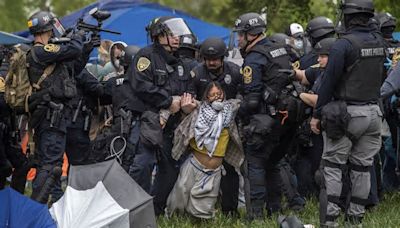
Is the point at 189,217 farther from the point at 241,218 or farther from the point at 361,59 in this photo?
the point at 361,59

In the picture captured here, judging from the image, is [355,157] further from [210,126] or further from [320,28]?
[320,28]

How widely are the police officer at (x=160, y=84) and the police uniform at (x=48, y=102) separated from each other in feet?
2.29

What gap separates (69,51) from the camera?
10062 millimetres

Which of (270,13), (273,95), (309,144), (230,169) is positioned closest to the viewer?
(273,95)

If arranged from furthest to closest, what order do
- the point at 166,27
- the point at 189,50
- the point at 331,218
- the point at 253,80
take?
the point at 189,50
the point at 166,27
the point at 253,80
the point at 331,218

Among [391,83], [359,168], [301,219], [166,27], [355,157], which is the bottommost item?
[301,219]

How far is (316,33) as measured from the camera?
36.0 feet

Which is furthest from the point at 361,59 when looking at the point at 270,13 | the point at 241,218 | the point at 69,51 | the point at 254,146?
the point at 270,13

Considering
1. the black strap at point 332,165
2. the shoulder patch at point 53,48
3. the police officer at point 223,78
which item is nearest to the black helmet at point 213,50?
the police officer at point 223,78

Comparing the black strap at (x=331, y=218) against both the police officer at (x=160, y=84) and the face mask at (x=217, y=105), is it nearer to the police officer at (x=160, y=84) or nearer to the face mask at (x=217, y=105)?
the face mask at (x=217, y=105)

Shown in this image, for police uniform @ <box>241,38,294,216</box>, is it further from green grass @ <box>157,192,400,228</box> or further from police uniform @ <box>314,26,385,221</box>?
police uniform @ <box>314,26,385,221</box>

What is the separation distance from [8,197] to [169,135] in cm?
309

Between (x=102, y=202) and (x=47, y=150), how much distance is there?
2.53 meters

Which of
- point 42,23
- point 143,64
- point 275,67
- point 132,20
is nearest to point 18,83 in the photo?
point 42,23
